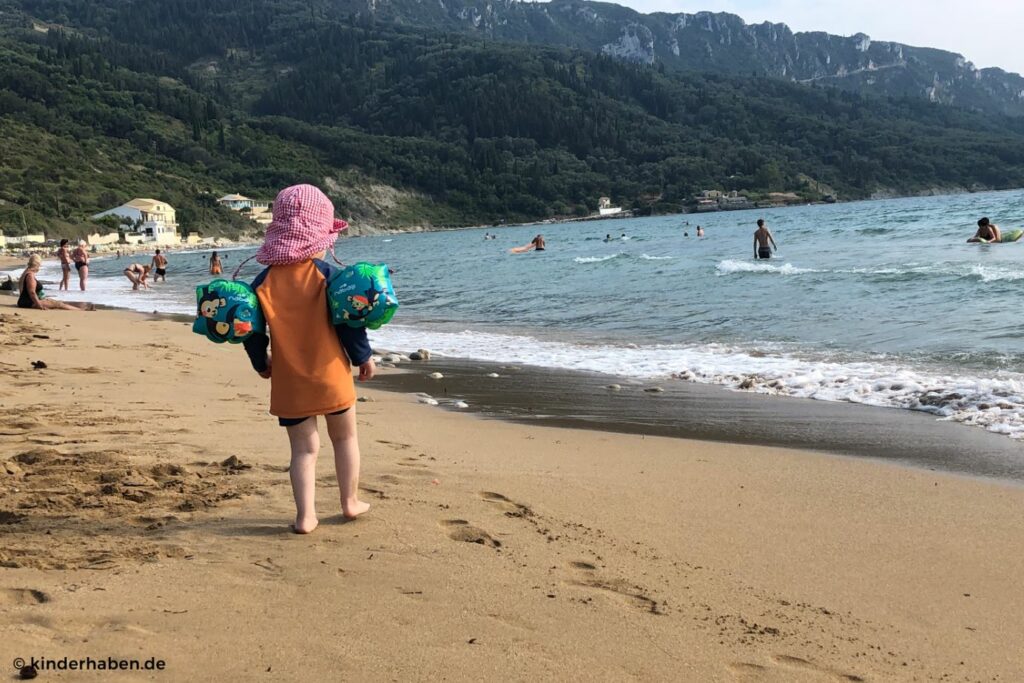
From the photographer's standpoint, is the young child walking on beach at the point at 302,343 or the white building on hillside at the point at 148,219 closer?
the young child walking on beach at the point at 302,343

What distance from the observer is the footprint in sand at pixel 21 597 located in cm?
262

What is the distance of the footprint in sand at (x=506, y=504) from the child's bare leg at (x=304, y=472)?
0.87m

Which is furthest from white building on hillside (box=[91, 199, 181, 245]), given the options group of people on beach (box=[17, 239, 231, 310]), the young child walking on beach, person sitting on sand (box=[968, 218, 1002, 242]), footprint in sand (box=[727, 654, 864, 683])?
footprint in sand (box=[727, 654, 864, 683])

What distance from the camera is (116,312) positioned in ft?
57.7

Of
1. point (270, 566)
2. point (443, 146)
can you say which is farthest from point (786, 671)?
point (443, 146)

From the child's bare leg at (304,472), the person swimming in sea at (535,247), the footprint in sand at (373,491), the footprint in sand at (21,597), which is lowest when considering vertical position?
the footprint in sand at (373,491)

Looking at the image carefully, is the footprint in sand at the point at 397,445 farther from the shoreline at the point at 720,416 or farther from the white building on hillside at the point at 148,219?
the white building on hillside at the point at 148,219

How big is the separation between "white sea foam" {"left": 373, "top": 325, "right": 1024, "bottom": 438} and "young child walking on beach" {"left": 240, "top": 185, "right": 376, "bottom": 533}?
15.6 ft

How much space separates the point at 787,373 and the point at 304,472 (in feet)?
20.9

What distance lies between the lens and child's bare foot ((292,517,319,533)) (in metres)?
3.39

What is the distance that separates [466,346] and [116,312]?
375 inches

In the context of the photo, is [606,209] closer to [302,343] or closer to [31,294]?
[31,294]

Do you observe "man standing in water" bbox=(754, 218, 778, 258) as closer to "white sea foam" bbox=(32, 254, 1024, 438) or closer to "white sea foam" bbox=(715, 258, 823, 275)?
"white sea foam" bbox=(715, 258, 823, 275)

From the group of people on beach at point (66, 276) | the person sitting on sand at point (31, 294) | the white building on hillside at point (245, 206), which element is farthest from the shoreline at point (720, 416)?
the white building on hillside at point (245, 206)
